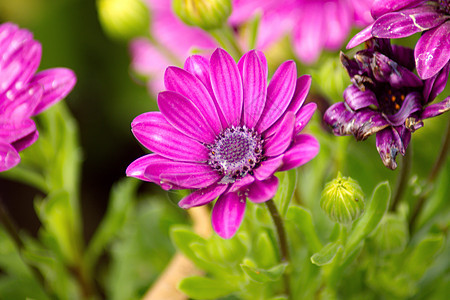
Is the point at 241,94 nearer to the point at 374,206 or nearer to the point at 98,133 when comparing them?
the point at 374,206

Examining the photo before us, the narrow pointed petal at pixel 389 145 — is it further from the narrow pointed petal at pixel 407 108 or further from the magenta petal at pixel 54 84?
the magenta petal at pixel 54 84

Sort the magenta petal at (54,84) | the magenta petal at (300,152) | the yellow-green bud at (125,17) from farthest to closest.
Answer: the yellow-green bud at (125,17), the magenta petal at (54,84), the magenta petal at (300,152)

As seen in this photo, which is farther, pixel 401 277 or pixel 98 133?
pixel 98 133

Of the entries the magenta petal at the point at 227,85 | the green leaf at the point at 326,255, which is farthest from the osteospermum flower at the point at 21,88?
the green leaf at the point at 326,255

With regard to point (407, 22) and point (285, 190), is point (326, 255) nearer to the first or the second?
point (285, 190)

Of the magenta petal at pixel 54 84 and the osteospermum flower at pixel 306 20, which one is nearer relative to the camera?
the magenta petal at pixel 54 84

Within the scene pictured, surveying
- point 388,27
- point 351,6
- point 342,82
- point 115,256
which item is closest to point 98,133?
point 115,256

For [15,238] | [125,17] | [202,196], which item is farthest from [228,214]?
[125,17]
